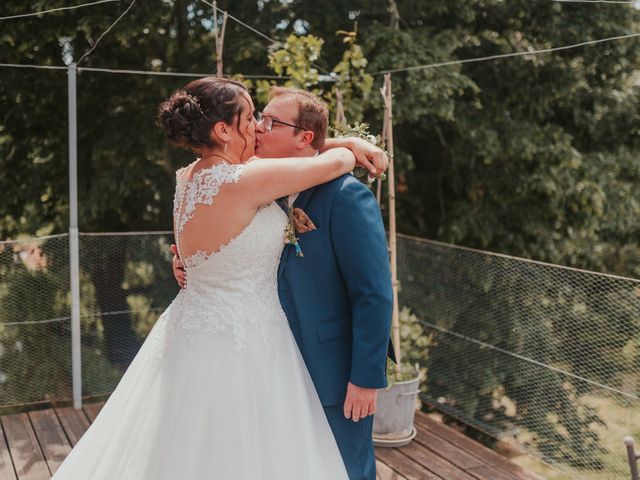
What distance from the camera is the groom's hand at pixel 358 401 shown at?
192cm

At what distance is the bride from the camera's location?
184cm

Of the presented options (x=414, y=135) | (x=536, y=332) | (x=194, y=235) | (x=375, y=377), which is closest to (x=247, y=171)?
(x=194, y=235)

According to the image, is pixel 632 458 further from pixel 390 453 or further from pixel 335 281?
pixel 390 453

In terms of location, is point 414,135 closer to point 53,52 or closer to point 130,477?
point 53,52

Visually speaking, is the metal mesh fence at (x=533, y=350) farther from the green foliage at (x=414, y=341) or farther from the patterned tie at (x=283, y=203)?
the patterned tie at (x=283, y=203)

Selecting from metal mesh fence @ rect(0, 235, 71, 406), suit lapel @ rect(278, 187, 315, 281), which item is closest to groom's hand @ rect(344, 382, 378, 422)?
suit lapel @ rect(278, 187, 315, 281)

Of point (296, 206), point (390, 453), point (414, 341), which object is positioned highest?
point (296, 206)

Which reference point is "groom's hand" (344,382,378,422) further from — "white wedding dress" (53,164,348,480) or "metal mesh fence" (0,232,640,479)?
"metal mesh fence" (0,232,640,479)

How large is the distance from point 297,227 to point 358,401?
50 cm

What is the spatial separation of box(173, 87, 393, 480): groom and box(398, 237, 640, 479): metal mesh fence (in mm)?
1849

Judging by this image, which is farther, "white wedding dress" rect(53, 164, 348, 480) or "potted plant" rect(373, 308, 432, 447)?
"potted plant" rect(373, 308, 432, 447)

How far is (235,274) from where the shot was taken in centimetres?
193

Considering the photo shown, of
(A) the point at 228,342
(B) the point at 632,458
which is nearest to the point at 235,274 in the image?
(A) the point at 228,342

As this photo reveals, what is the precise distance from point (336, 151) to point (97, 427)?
1095 mm
